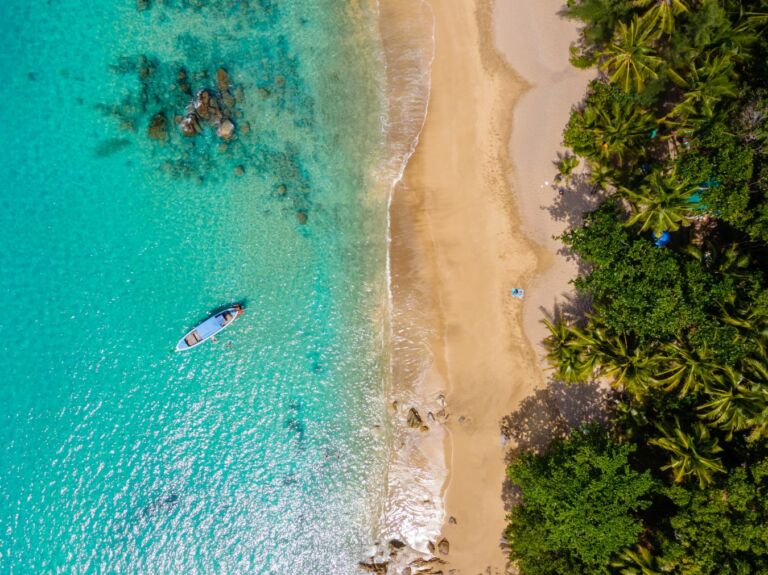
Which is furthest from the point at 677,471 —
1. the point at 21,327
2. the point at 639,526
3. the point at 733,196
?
the point at 21,327

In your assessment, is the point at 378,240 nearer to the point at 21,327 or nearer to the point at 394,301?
the point at 394,301

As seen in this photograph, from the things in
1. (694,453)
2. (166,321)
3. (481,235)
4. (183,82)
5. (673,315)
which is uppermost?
(183,82)

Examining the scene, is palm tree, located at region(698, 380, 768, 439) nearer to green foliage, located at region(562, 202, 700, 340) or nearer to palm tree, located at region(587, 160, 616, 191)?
green foliage, located at region(562, 202, 700, 340)

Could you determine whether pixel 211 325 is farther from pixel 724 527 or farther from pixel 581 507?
pixel 724 527

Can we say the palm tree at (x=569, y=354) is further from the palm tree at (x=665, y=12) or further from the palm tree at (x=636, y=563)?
the palm tree at (x=665, y=12)

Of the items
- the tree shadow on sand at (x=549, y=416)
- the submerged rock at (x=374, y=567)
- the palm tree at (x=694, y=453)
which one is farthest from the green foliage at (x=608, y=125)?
the submerged rock at (x=374, y=567)

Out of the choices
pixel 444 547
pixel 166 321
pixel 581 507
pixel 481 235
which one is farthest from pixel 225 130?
pixel 581 507

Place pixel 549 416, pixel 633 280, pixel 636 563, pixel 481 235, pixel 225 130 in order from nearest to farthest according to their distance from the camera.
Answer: pixel 633 280
pixel 636 563
pixel 481 235
pixel 549 416
pixel 225 130

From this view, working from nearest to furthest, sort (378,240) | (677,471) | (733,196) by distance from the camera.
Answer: (733,196) → (677,471) → (378,240)
